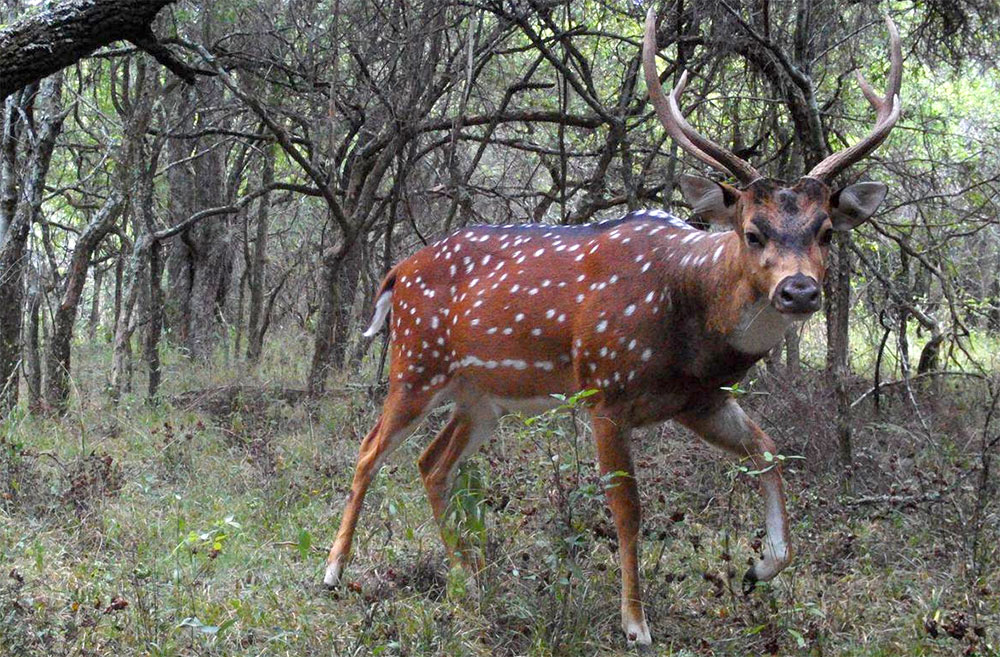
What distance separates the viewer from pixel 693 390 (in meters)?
4.73

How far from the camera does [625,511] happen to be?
4.62m

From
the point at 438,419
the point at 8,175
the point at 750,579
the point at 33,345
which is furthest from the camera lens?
the point at 33,345

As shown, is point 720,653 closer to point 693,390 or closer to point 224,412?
point 693,390

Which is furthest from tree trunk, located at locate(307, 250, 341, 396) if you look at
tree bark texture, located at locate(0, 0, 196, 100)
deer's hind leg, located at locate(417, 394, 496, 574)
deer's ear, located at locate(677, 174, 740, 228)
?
deer's ear, located at locate(677, 174, 740, 228)

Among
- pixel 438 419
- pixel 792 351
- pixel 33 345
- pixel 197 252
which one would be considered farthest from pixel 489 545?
pixel 197 252

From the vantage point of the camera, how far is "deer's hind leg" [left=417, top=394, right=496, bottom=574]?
221 inches

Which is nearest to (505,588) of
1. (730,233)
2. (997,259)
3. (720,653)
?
(720,653)

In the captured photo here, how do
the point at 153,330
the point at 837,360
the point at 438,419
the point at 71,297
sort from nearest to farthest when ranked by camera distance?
the point at 837,360
the point at 438,419
the point at 71,297
the point at 153,330

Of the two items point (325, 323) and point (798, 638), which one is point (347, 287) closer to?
point (325, 323)

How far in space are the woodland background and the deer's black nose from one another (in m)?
0.95

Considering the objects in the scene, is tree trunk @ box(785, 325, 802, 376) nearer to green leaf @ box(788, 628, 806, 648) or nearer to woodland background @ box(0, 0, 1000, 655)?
woodland background @ box(0, 0, 1000, 655)

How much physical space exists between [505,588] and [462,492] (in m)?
0.49

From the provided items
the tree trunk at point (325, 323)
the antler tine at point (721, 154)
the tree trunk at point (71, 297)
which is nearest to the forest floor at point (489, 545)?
the tree trunk at point (71, 297)

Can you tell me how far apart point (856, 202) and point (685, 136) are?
2.53ft
